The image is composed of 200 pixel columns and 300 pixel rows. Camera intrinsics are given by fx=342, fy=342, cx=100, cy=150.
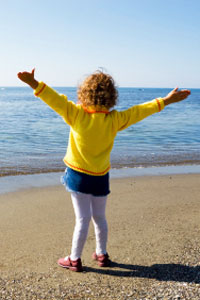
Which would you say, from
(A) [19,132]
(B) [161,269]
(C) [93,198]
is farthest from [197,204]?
(A) [19,132]

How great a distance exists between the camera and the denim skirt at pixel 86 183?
3.26 metres

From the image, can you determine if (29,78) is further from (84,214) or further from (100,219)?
(100,219)

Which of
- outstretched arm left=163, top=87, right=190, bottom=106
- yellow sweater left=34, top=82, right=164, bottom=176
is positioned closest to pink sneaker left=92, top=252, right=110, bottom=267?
yellow sweater left=34, top=82, right=164, bottom=176

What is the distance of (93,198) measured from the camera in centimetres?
338

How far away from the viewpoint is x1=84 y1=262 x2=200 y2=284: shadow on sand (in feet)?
10.7

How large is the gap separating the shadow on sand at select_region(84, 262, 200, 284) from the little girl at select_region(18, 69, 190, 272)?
35cm

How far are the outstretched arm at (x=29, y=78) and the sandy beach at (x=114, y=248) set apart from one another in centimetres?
180

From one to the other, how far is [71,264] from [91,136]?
1.32 m

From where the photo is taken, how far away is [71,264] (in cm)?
344

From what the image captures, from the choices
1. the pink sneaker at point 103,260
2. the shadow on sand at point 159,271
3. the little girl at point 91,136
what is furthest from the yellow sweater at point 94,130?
the shadow on sand at point 159,271

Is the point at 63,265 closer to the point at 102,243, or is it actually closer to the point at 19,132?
the point at 102,243

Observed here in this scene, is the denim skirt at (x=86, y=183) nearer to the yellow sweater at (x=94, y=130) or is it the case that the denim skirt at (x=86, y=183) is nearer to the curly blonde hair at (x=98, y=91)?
the yellow sweater at (x=94, y=130)

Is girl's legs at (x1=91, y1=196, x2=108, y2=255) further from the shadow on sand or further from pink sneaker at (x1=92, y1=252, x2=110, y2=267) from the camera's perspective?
the shadow on sand

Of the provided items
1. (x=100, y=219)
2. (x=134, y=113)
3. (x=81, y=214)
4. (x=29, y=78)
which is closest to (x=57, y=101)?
(x=29, y=78)
